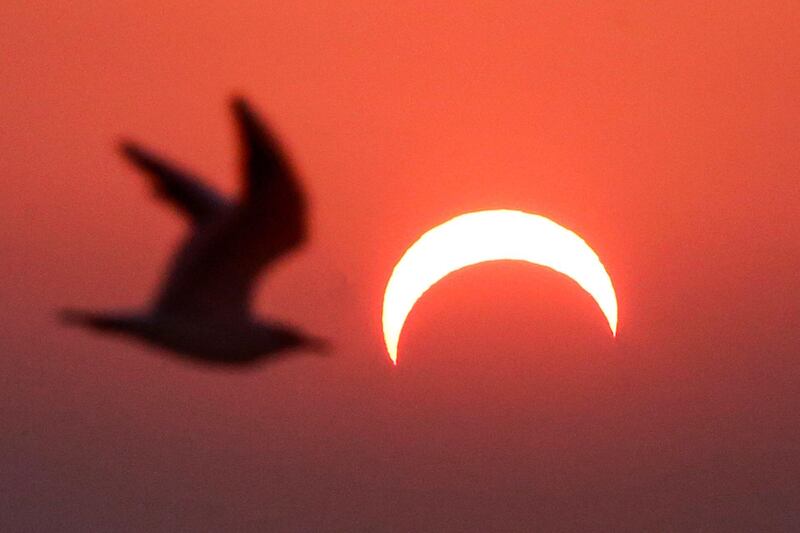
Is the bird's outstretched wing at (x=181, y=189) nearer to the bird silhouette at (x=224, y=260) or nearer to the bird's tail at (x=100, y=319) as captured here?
the bird silhouette at (x=224, y=260)

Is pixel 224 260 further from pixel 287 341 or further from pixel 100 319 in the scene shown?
pixel 100 319

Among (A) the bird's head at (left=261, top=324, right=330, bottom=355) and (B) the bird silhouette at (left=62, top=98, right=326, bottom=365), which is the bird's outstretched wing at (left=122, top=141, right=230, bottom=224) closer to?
(B) the bird silhouette at (left=62, top=98, right=326, bottom=365)

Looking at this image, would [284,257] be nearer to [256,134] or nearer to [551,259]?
[256,134]

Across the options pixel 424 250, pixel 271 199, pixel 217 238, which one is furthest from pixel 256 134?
pixel 424 250

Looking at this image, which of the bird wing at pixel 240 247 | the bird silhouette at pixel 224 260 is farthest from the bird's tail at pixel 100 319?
the bird wing at pixel 240 247

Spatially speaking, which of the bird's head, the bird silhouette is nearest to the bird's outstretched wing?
the bird silhouette

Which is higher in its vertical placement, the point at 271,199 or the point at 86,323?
the point at 271,199

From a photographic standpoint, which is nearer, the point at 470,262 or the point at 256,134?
the point at 256,134
